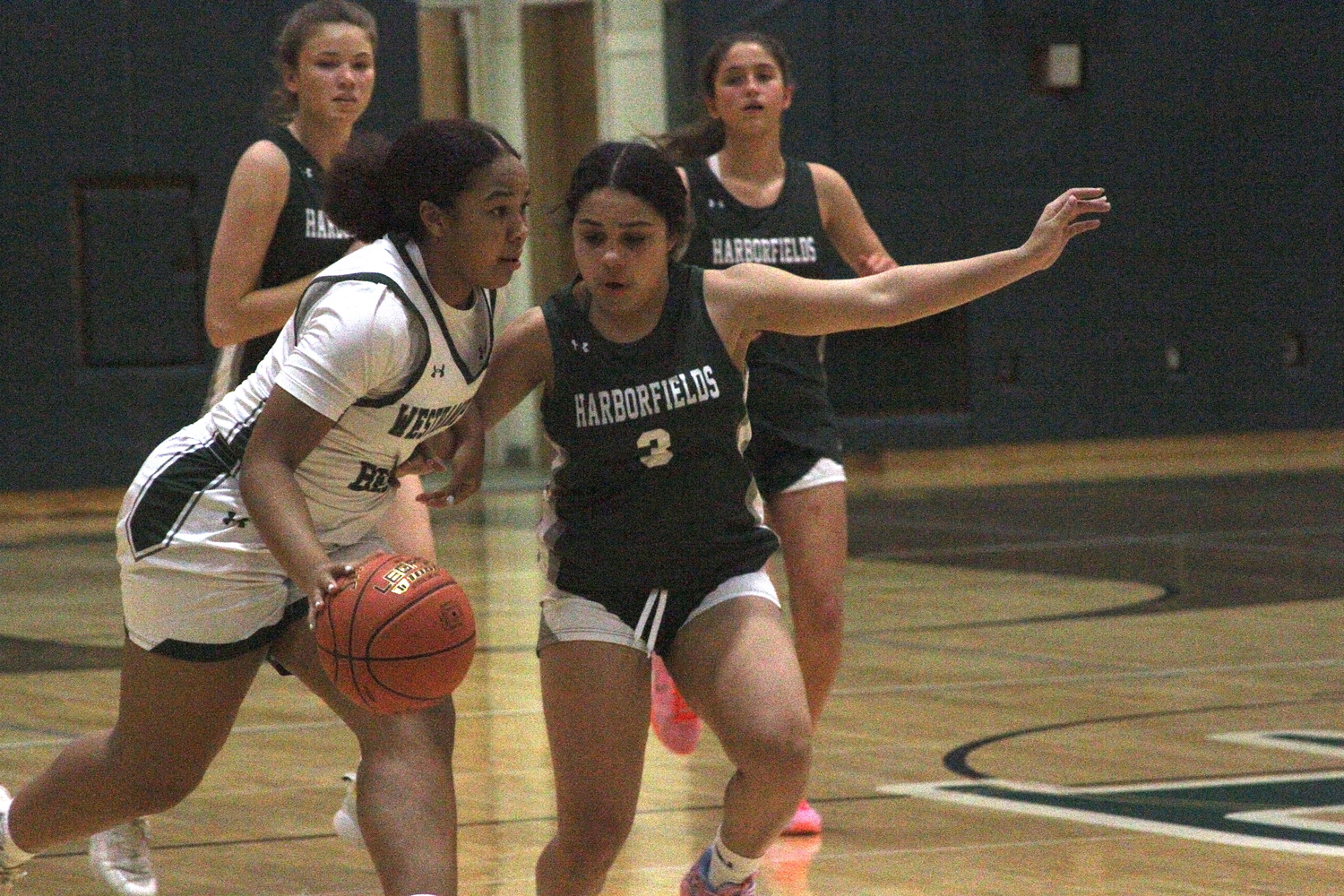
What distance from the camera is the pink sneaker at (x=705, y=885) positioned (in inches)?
142

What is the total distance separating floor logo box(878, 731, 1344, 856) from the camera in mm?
4355

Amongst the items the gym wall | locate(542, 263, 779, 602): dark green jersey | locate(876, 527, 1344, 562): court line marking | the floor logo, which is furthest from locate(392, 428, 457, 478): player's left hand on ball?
the gym wall

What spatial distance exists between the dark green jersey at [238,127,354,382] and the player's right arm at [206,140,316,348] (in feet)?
0.07

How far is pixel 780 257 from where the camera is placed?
499 centimetres

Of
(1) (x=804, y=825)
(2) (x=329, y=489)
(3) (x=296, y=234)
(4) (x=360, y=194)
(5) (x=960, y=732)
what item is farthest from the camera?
(5) (x=960, y=732)

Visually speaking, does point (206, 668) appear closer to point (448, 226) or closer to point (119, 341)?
point (448, 226)

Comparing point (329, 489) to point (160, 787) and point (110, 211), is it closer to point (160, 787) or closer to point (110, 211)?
point (160, 787)

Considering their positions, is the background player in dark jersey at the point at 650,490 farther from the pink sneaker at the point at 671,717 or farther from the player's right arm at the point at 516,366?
the pink sneaker at the point at 671,717

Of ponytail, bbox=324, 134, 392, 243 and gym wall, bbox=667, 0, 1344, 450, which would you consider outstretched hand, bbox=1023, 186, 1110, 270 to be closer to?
ponytail, bbox=324, 134, 392, 243

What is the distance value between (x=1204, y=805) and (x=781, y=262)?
1.53 metres

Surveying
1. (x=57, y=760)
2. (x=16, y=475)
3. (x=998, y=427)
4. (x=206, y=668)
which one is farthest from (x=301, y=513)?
(x=998, y=427)

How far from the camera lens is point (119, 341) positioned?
42.4 ft

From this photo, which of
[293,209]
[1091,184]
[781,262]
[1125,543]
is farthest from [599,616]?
[1091,184]

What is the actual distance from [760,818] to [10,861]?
138 centimetres
